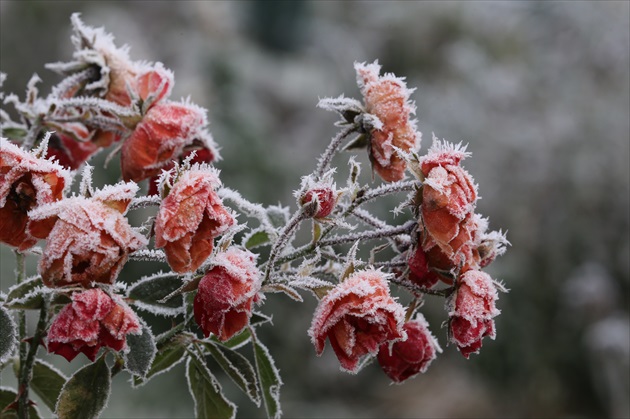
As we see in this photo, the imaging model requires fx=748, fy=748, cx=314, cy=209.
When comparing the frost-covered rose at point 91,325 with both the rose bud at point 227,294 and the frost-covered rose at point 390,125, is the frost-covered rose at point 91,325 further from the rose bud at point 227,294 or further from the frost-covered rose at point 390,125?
the frost-covered rose at point 390,125

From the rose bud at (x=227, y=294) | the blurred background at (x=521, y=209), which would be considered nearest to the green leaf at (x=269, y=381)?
the rose bud at (x=227, y=294)

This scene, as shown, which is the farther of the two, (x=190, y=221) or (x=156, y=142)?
(x=156, y=142)

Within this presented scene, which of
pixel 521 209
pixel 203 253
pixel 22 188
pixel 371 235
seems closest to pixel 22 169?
pixel 22 188

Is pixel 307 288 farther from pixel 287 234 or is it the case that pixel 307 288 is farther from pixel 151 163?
pixel 151 163

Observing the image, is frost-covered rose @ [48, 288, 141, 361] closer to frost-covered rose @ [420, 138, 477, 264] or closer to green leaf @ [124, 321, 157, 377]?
green leaf @ [124, 321, 157, 377]

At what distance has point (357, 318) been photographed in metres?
0.45

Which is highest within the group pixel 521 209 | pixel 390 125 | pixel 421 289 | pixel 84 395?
pixel 521 209

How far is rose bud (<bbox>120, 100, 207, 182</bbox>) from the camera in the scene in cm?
58

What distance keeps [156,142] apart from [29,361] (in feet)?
0.62

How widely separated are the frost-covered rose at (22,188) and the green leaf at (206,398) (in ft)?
0.56

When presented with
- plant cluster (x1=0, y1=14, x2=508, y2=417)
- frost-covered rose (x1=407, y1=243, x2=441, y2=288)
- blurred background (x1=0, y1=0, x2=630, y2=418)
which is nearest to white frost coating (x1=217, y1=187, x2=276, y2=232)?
plant cluster (x1=0, y1=14, x2=508, y2=417)

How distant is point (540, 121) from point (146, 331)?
256cm

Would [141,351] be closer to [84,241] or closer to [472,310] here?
[84,241]

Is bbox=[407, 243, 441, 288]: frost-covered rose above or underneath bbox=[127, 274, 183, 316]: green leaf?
above
